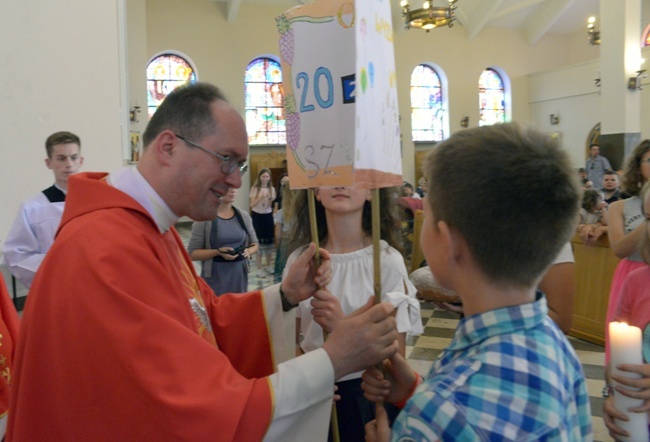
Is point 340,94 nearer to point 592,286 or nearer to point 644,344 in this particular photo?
point 644,344

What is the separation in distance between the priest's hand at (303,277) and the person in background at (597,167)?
35.7ft

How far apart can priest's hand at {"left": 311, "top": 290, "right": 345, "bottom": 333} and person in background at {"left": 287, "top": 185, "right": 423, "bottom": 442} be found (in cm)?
17

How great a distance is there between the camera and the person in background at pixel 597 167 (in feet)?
37.1

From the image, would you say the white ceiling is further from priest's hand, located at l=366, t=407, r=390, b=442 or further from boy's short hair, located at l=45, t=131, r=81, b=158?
priest's hand, located at l=366, t=407, r=390, b=442

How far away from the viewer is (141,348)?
1300mm

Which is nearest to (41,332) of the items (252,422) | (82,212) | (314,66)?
(82,212)

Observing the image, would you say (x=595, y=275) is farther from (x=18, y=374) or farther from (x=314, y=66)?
(x=18, y=374)

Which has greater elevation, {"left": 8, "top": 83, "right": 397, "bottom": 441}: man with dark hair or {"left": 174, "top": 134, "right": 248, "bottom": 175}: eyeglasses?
{"left": 174, "top": 134, "right": 248, "bottom": 175}: eyeglasses

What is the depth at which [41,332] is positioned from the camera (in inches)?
54.0

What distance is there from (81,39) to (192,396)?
17.7ft

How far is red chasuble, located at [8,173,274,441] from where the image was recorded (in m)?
1.28

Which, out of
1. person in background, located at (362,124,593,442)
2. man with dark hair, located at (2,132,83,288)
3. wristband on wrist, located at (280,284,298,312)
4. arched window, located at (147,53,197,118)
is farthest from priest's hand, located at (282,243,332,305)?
arched window, located at (147,53,197,118)

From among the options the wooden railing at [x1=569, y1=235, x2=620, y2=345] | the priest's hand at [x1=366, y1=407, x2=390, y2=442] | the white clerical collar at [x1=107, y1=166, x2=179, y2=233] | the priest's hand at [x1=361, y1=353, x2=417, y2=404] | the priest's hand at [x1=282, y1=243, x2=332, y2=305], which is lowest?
the wooden railing at [x1=569, y1=235, x2=620, y2=345]

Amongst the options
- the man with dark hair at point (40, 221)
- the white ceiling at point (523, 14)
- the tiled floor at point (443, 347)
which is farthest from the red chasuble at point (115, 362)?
the white ceiling at point (523, 14)
